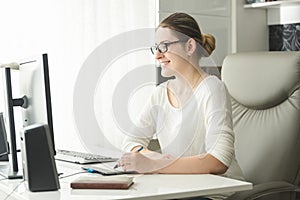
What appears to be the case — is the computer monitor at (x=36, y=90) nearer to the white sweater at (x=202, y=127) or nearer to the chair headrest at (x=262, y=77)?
the white sweater at (x=202, y=127)

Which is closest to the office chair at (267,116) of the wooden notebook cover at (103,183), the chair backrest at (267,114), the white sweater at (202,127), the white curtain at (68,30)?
the chair backrest at (267,114)

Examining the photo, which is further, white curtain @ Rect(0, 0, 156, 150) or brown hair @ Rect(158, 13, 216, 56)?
white curtain @ Rect(0, 0, 156, 150)

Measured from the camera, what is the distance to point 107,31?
344 centimetres

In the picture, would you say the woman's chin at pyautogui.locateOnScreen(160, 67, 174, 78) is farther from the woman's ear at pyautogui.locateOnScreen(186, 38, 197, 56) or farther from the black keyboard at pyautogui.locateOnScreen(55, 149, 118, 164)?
the black keyboard at pyautogui.locateOnScreen(55, 149, 118, 164)

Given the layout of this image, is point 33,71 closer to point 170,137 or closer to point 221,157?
point 170,137

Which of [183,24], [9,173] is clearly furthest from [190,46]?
[9,173]

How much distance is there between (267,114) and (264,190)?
458mm

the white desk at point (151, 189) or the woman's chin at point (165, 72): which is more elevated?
the woman's chin at point (165, 72)

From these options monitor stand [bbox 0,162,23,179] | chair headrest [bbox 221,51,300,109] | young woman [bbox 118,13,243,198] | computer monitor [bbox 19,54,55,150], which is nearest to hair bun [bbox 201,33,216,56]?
young woman [bbox 118,13,243,198]

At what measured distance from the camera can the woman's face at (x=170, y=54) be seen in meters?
2.11

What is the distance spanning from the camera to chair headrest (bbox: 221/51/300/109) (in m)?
2.38

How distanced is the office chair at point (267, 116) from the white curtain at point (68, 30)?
3.12 ft

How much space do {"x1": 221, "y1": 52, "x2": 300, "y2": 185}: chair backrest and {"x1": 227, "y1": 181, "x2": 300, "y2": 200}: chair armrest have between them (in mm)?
157

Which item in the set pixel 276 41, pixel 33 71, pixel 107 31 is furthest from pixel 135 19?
pixel 33 71
